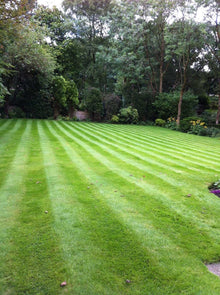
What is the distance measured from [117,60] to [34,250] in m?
21.0

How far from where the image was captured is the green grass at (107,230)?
82.0 inches

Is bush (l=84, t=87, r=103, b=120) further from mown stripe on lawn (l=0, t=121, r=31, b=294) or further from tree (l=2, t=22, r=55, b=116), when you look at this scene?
mown stripe on lawn (l=0, t=121, r=31, b=294)

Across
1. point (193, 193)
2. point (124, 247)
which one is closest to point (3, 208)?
point (124, 247)

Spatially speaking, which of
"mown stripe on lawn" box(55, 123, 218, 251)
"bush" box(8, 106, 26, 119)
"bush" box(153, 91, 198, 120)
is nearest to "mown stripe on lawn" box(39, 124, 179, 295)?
"mown stripe on lawn" box(55, 123, 218, 251)

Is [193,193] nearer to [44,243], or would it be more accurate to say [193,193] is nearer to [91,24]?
[44,243]

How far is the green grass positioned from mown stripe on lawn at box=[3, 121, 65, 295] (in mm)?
11

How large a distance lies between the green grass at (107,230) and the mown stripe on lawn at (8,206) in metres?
0.01

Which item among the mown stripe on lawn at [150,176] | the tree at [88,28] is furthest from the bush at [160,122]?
the mown stripe on lawn at [150,176]

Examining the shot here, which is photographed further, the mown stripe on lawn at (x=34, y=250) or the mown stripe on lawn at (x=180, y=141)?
the mown stripe on lawn at (x=180, y=141)

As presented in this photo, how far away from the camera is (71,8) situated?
978 inches

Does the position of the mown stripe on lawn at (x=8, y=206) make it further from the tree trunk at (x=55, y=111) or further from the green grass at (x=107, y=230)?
the tree trunk at (x=55, y=111)

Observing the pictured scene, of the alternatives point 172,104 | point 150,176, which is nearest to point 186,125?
point 172,104

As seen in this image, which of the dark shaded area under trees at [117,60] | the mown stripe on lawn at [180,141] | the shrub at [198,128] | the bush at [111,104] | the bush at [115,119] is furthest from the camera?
the bush at [111,104]

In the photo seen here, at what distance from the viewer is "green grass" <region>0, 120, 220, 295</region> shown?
208 cm
